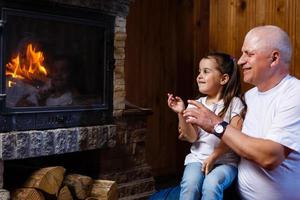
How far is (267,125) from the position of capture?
1703 millimetres

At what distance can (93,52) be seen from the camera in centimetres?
248

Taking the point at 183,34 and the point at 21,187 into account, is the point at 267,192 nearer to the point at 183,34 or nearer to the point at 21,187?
the point at 21,187

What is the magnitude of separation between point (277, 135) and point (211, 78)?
64 centimetres

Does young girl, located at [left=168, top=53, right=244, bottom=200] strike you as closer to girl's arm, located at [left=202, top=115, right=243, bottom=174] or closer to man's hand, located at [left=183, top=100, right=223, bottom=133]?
girl's arm, located at [left=202, top=115, right=243, bottom=174]

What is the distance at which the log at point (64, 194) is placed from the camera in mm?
2158

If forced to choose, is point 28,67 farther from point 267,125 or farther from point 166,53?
point 166,53

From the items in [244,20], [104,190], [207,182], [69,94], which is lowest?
[104,190]

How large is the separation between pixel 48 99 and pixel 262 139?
3.75 ft

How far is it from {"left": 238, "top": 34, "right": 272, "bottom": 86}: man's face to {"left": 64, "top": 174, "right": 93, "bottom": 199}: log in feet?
3.27

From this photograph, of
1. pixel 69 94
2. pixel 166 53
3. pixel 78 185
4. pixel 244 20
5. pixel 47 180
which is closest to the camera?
pixel 47 180

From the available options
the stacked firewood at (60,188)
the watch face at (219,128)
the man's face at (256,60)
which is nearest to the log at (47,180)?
the stacked firewood at (60,188)

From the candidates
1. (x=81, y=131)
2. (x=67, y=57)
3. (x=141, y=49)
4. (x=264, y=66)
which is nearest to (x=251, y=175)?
(x=264, y=66)

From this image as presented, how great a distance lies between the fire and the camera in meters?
2.12

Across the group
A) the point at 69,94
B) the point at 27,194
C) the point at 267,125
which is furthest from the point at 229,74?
the point at 27,194
